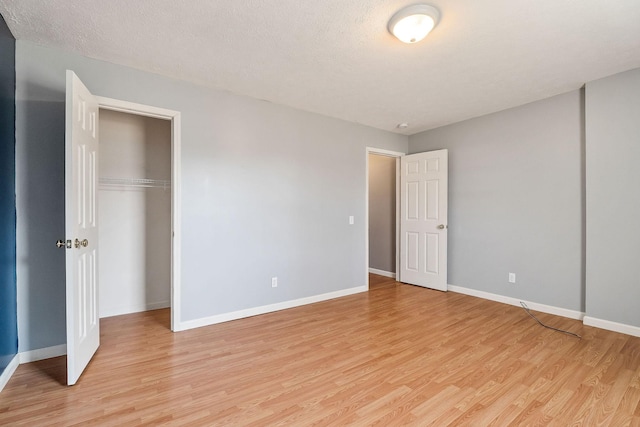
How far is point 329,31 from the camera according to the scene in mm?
2115

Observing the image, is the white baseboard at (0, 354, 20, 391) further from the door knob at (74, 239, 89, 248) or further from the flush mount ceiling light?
the flush mount ceiling light

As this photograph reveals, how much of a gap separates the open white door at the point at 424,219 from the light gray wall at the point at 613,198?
162 cm

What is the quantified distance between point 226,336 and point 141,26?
263cm

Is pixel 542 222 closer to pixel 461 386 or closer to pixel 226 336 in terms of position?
pixel 461 386

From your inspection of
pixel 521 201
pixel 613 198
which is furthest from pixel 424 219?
pixel 613 198

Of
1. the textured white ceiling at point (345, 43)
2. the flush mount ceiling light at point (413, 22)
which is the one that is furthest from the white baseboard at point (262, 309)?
the flush mount ceiling light at point (413, 22)

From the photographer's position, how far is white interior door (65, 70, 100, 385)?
1.92 meters

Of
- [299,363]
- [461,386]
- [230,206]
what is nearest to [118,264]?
[230,206]

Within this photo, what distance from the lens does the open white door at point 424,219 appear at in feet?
14.2

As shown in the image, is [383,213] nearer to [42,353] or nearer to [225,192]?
[225,192]

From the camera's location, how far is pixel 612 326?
2842 millimetres

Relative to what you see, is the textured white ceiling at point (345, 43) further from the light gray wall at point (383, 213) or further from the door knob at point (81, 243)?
the light gray wall at point (383, 213)

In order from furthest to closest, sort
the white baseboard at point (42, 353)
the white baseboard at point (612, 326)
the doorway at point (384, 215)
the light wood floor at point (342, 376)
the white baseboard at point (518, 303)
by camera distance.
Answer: the doorway at point (384, 215) → the white baseboard at point (518, 303) → the white baseboard at point (612, 326) → the white baseboard at point (42, 353) → the light wood floor at point (342, 376)

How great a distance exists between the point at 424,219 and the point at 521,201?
1.29 m
